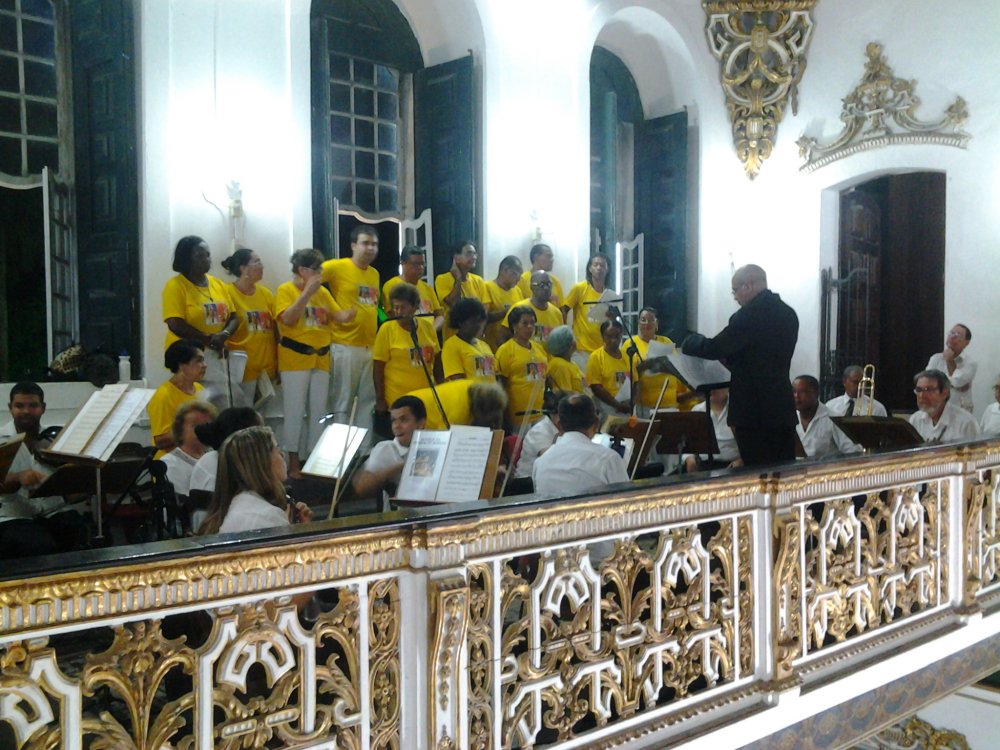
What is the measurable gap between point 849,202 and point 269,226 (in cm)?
723

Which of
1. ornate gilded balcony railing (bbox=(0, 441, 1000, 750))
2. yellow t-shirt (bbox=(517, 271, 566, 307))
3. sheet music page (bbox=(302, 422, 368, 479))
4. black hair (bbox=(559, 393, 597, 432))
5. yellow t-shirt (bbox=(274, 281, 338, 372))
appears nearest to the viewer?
ornate gilded balcony railing (bbox=(0, 441, 1000, 750))

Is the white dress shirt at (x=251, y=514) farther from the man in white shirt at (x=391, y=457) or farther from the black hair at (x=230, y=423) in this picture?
the man in white shirt at (x=391, y=457)

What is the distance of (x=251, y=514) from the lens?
315 cm

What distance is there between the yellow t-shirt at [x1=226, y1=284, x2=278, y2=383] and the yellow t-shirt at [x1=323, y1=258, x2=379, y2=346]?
1.56 feet

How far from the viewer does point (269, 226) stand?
7.23 meters

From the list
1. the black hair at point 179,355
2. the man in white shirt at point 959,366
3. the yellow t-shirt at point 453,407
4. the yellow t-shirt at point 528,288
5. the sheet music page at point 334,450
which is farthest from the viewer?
the man in white shirt at point 959,366

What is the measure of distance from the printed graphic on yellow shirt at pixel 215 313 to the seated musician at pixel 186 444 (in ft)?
5.41

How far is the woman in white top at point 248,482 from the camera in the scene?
318 centimetres

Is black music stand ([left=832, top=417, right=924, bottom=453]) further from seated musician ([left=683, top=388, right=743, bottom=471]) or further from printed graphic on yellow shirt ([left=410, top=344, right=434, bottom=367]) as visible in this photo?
printed graphic on yellow shirt ([left=410, top=344, right=434, bottom=367])

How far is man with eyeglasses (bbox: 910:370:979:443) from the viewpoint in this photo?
6598 millimetres

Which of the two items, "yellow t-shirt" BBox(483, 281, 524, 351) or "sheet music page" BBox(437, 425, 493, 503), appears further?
"yellow t-shirt" BBox(483, 281, 524, 351)

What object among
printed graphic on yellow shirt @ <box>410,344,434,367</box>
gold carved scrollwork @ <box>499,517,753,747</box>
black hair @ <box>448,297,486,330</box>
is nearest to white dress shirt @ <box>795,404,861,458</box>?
black hair @ <box>448,297,486,330</box>

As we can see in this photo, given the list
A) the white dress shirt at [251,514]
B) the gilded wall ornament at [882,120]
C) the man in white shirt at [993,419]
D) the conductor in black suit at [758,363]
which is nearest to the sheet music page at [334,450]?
the white dress shirt at [251,514]

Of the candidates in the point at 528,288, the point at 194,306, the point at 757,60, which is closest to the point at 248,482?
the point at 194,306
